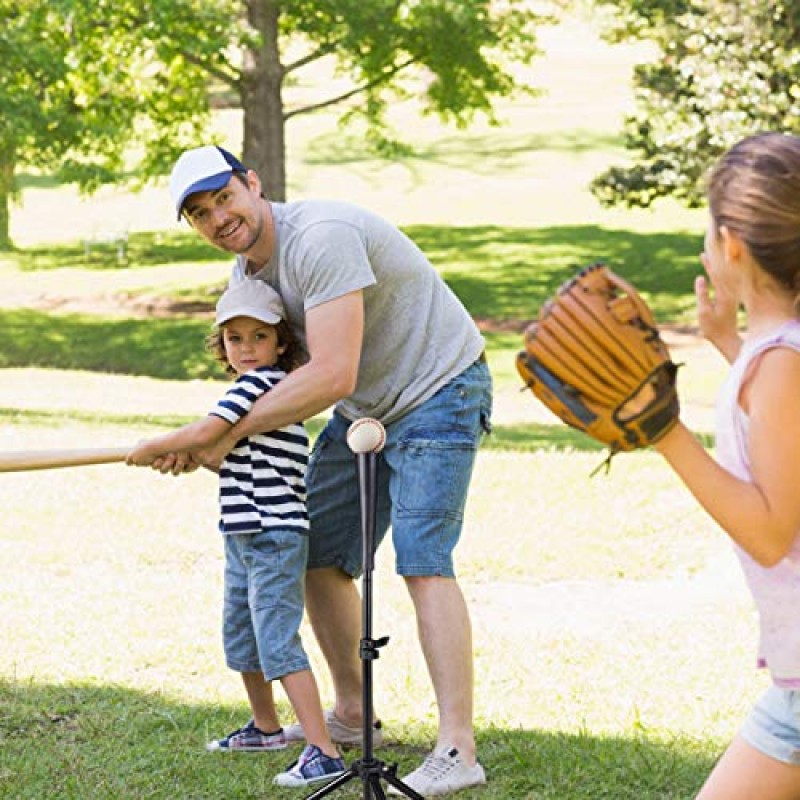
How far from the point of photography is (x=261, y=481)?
4.74 m

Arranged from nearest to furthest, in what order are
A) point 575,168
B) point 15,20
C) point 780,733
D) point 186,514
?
1. point 780,733
2. point 186,514
3. point 15,20
4. point 575,168

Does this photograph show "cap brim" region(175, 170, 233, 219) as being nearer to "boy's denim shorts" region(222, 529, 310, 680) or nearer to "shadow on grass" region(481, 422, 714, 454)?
"boy's denim shorts" region(222, 529, 310, 680)

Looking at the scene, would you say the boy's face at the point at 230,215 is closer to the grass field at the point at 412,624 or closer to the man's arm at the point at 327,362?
the man's arm at the point at 327,362

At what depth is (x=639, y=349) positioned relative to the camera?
8.38 feet

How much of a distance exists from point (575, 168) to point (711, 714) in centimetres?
3499

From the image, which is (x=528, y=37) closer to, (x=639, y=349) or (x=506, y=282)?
(x=506, y=282)

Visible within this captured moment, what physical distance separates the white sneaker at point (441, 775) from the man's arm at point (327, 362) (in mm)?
1004

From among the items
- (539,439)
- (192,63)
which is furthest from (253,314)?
(192,63)

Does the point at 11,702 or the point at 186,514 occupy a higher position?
the point at 11,702

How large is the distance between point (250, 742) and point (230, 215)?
62.8 inches

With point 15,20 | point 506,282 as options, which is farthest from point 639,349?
point 506,282

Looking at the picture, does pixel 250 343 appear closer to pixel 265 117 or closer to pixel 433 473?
pixel 433 473

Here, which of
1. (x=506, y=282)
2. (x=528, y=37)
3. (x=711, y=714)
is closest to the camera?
(x=711, y=714)

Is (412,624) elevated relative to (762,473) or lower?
lower
